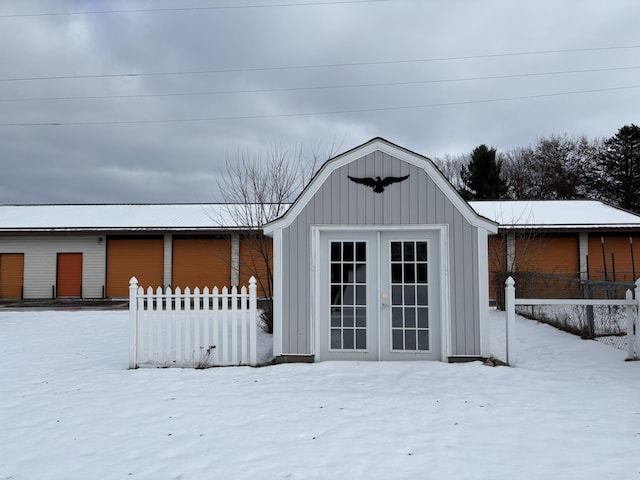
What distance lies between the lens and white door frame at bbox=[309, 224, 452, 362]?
23.1 ft

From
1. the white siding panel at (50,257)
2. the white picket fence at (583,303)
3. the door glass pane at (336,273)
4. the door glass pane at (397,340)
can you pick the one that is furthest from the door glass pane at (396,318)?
the white siding panel at (50,257)

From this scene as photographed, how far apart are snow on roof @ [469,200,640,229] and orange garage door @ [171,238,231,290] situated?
11.5 m

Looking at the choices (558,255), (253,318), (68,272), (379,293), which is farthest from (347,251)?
(68,272)

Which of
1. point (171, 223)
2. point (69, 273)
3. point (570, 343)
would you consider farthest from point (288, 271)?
point (69, 273)

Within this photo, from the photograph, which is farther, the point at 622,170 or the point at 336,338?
the point at 622,170

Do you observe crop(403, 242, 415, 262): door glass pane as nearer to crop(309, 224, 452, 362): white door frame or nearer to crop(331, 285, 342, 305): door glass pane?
crop(309, 224, 452, 362): white door frame

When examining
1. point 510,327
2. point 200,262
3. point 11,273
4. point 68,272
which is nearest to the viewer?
point 510,327

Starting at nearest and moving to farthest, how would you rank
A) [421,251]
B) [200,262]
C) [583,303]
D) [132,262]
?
[583,303]
[421,251]
[200,262]
[132,262]

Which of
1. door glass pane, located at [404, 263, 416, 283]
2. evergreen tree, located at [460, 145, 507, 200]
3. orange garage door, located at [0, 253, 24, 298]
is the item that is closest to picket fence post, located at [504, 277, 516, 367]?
door glass pane, located at [404, 263, 416, 283]

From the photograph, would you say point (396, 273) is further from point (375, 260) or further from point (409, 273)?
point (375, 260)

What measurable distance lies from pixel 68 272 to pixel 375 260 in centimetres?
1760

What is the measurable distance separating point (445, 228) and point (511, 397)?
9.04 ft

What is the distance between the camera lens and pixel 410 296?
7.26 metres

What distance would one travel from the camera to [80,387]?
6070 millimetres
